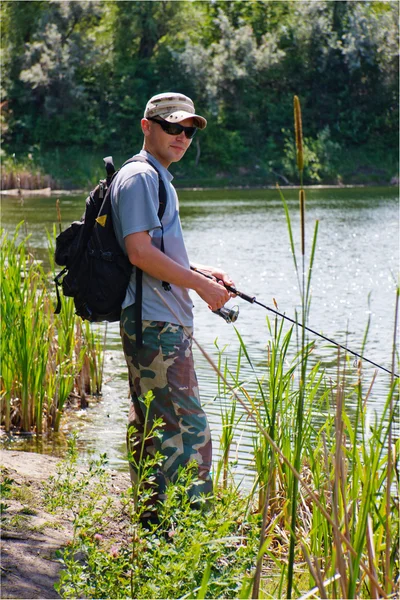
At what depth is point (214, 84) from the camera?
45500 millimetres

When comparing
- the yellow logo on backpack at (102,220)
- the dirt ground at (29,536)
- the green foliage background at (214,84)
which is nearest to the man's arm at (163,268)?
the yellow logo on backpack at (102,220)

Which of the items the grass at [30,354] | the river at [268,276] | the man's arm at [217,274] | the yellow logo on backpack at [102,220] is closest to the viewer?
the yellow logo on backpack at [102,220]

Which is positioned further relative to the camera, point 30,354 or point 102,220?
point 30,354

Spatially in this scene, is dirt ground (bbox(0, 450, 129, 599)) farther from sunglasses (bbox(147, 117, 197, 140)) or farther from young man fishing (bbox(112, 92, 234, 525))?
sunglasses (bbox(147, 117, 197, 140))

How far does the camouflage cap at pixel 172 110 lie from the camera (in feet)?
11.3

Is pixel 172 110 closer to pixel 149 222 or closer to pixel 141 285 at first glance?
pixel 149 222

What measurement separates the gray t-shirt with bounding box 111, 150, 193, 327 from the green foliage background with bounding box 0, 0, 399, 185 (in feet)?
128

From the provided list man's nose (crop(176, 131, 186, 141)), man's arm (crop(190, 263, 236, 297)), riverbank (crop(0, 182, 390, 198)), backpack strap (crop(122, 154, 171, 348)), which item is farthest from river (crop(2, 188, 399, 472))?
riverbank (crop(0, 182, 390, 198))

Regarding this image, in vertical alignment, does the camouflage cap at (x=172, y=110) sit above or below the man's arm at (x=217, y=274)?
above

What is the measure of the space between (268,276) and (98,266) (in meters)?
10.7

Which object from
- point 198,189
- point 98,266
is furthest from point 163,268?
point 198,189

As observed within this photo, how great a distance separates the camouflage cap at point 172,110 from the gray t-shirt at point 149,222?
158 mm

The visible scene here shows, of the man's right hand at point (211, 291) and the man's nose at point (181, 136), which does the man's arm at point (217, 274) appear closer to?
the man's right hand at point (211, 291)

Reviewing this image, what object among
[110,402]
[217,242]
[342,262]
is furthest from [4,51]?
[110,402]
